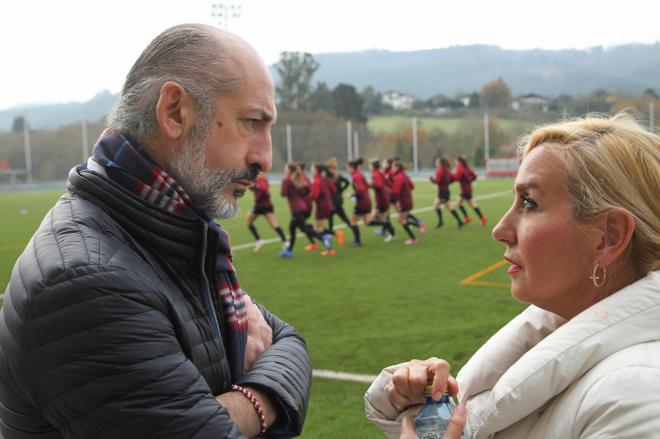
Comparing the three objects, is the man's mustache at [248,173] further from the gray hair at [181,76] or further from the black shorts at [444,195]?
the black shorts at [444,195]

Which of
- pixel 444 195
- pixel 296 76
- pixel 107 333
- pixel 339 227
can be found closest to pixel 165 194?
pixel 107 333

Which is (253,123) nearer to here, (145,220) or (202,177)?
(202,177)

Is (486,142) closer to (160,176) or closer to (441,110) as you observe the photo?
(441,110)

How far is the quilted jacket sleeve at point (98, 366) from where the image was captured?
1.24 meters

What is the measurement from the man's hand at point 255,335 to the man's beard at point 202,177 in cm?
30

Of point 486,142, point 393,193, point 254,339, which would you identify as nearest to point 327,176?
point 393,193

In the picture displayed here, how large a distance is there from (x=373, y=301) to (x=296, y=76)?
287 ft

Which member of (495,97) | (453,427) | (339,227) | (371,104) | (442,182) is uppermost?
(371,104)

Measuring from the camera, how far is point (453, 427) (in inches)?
58.1

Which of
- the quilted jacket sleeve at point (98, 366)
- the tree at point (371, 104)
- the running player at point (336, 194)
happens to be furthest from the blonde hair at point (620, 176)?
the tree at point (371, 104)

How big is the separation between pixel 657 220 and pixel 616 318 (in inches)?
11.1

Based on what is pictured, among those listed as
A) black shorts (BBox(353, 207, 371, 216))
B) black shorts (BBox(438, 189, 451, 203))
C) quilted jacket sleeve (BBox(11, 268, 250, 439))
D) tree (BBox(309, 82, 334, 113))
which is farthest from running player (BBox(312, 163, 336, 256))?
tree (BBox(309, 82, 334, 113))

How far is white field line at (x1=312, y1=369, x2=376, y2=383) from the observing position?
5430 millimetres

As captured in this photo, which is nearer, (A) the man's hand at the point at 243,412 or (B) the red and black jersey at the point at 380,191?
(A) the man's hand at the point at 243,412
